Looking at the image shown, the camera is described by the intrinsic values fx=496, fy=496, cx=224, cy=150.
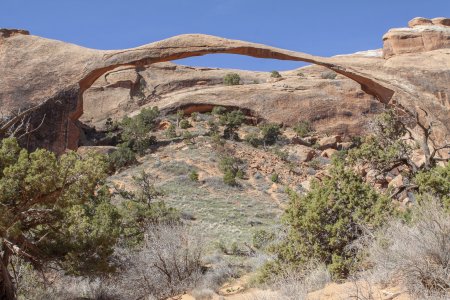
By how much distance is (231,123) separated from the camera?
3144 cm

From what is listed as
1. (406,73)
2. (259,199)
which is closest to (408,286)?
(406,73)

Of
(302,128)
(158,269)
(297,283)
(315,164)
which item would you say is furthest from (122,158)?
(297,283)

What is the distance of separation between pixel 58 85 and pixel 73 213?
484 centimetres

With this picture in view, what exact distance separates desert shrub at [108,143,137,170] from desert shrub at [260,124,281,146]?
28.2 feet

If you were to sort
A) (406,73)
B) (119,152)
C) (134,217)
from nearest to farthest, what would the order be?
(406,73)
(134,217)
(119,152)

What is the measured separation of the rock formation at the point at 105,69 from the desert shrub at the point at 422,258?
18.1 ft

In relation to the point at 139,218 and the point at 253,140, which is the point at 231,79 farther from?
the point at 139,218

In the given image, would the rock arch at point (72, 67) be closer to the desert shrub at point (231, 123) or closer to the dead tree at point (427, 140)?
the dead tree at point (427, 140)

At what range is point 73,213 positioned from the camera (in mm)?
7727

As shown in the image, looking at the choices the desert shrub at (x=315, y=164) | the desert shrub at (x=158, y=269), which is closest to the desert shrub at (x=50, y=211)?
the desert shrub at (x=158, y=269)

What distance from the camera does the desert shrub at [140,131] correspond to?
1142 inches

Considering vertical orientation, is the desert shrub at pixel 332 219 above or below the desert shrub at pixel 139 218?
above

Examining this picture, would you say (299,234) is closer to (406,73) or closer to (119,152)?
(406,73)

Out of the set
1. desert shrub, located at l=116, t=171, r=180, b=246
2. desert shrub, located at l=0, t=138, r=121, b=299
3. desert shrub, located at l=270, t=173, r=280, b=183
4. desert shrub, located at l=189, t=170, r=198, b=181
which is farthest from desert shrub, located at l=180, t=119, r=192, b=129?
desert shrub, located at l=0, t=138, r=121, b=299
